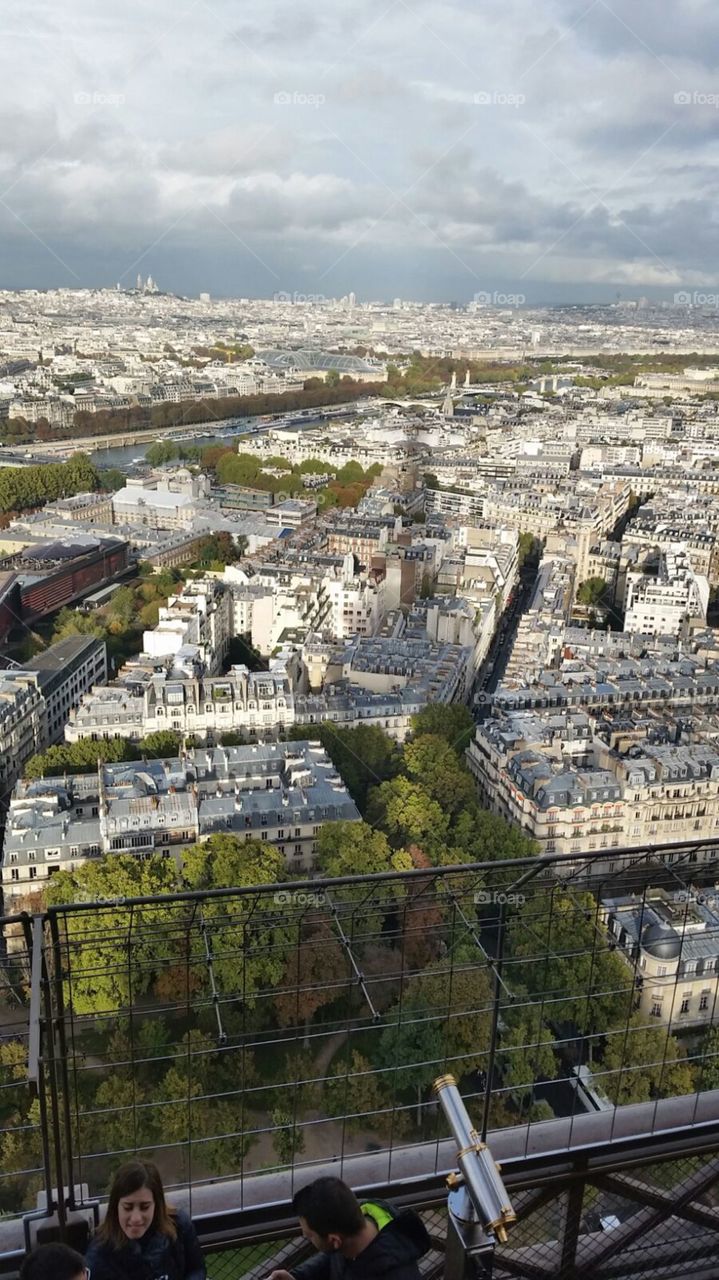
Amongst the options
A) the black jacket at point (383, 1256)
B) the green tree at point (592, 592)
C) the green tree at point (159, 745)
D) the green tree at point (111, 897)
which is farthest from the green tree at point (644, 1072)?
the green tree at point (592, 592)

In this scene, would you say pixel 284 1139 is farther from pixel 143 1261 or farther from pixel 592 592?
pixel 592 592

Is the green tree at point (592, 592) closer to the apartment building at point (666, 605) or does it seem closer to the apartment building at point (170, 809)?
the apartment building at point (666, 605)

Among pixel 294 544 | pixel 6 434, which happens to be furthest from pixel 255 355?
pixel 294 544

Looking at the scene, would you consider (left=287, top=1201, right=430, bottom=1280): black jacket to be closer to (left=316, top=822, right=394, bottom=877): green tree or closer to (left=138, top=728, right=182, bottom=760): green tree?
(left=316, top=822, right=394, bottom=877): green tree

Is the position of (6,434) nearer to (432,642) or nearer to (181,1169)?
(432,642)

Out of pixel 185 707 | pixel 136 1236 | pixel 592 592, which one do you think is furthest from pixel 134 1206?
pixel 592 592

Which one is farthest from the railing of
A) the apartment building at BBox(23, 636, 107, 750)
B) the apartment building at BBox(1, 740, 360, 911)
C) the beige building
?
the apartment building at BBox(23, 636, 107, 750)
